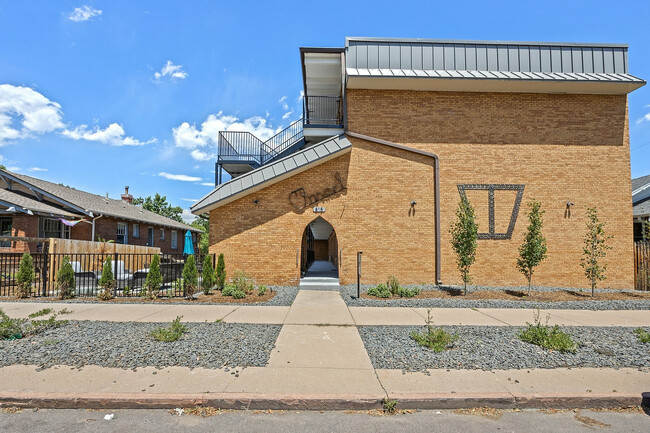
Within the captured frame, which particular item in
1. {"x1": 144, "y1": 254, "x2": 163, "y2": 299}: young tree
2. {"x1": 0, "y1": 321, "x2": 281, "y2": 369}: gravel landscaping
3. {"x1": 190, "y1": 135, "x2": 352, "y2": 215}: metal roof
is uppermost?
{"x1": 190, "y1": 135, "x2": 352, "y2": 215}: metal roof

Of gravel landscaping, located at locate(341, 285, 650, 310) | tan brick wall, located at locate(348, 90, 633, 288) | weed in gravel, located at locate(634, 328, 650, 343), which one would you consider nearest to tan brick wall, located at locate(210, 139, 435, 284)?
tan brick wall, located at locate(348, 90, 633, 288)

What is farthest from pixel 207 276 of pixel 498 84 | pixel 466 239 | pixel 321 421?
pixel 498 84

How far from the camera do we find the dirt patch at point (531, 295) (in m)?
9.95

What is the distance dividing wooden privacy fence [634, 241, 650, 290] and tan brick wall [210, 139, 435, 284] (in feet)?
25.0

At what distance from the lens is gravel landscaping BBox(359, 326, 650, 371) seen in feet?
15.6

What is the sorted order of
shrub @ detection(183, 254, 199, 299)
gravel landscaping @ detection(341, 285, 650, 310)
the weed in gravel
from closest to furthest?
the weed in gravel → gravel landscaping @ detection(341, 285, 650, 310) → shrub @ detection(183, 254, 199, 299)

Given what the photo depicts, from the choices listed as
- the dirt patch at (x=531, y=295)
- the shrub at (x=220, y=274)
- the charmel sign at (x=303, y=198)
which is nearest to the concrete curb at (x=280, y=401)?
the dirt patch at (x=531, y=295)

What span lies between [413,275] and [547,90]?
8562 mm

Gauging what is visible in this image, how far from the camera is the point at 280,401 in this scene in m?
3.70

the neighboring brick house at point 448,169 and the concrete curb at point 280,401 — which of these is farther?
the neighboring brick house at point 448,169

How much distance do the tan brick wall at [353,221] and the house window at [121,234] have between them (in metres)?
13.4

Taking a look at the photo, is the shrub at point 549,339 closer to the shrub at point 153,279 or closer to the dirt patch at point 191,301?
the dirt patch at point 191,301

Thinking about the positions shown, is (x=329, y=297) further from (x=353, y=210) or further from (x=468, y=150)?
(x=468, y=150)

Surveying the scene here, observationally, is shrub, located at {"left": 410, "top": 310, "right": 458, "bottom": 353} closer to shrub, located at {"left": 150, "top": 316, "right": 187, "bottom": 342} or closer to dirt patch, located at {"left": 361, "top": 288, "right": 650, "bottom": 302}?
shrub, located at {"left": 150, "top": 316, "right": 187, "bottom": 342}
